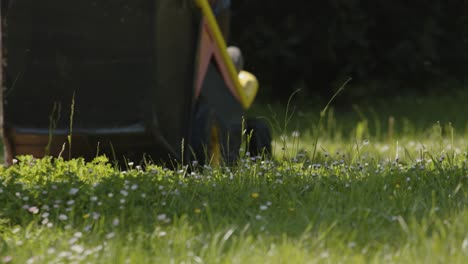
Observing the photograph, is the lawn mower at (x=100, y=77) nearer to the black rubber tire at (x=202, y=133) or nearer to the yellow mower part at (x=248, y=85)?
the black rubber tire at (x=202, y=133)

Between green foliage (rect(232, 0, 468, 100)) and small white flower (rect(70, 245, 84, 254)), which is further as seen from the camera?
green foliage (rect(232, 0, 468, 100))

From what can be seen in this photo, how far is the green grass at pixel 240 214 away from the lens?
131 inches

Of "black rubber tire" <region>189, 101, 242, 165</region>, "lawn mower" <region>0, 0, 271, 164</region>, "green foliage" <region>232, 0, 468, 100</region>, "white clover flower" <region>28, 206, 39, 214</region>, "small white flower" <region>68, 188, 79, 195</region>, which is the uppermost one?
"lawn mower" <region>0, 0, 271, 164</region>

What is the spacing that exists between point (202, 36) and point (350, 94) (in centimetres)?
800

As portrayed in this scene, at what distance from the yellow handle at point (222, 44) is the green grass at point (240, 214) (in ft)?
3.52

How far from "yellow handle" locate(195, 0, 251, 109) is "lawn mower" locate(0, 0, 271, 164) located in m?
0.10

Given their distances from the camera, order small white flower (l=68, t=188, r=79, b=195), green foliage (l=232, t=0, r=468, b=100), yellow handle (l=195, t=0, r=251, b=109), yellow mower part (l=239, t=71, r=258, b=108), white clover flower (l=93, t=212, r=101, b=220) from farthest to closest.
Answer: green foliage (l=232, t=0, r=468, b=100)
yellow mower part (l=239, t=71, r=258, b=108)
yellow handle (l=195, t=0, r=251, b=109)
small white flower (l=68, t=188, r=79, b=195)
white clover flower (l=93, t=212, r=101, b=220)

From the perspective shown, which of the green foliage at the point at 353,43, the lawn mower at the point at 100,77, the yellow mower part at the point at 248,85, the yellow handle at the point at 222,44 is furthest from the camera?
the green foliage at the point at 353,43

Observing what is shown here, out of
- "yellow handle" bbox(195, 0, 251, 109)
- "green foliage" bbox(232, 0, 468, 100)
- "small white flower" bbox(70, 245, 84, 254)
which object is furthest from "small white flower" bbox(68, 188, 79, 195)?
"green foliage" bbox(232, 0, 468, 100)

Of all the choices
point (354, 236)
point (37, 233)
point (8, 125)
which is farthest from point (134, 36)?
point (354, 236)

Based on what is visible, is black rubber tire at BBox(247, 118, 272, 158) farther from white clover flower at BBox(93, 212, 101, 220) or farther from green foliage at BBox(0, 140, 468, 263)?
white clover flower at BBox(93, 212, 101, 220)

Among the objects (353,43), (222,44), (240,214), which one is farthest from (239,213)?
(353,43)

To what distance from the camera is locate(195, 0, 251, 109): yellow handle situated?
5414mm

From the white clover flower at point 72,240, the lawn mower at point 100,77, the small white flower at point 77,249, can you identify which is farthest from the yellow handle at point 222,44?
the small white flower at point 77,249
